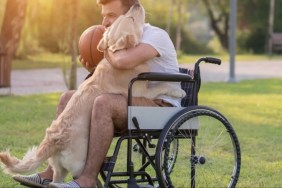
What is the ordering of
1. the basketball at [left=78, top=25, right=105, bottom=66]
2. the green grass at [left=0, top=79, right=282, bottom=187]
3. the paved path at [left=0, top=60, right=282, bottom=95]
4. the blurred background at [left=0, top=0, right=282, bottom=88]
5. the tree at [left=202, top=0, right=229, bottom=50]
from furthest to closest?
1. the tree at [left=202, top=0, right=229, bottom=50]
2. the paved path at [left=0, top=60, right=282, bottom=95]
3. the blurred background at [left=0, top=0, right=282, bottom=88]
4. the green grass at [left=0, top=79, right=282, bottom=187]
5. the basketball at [left=78, top=25, right=105, bottom=66]

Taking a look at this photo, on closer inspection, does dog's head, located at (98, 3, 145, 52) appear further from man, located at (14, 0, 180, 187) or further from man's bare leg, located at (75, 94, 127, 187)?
man's bare leg, located at (75, 94, 127, 187)

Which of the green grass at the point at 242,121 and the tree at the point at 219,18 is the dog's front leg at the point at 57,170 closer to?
the green grass at the point at 242,121

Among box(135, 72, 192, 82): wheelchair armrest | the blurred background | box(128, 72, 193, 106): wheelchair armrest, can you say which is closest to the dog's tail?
box(128, 72, 193, 106): wheelchair armrest

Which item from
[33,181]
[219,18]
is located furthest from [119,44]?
[219,18]

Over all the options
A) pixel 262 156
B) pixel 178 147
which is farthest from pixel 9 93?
pixel 178 147

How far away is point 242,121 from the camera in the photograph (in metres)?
10.0

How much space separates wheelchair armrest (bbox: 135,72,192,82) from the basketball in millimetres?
783

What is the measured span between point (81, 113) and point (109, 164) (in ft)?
1.13

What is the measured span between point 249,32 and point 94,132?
1433 inches

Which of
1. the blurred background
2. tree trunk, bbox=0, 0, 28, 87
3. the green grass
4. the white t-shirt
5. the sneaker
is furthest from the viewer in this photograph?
the blurred background

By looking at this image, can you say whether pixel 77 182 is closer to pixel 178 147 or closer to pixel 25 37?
pixel 178 147

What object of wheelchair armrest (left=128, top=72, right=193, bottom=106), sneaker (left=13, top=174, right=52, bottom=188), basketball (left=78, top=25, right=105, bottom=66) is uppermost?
basketball (left=78, top=25, right=105, bottom=66)

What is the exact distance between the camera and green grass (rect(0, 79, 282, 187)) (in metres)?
6.53

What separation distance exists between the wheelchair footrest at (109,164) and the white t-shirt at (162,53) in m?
0.54
